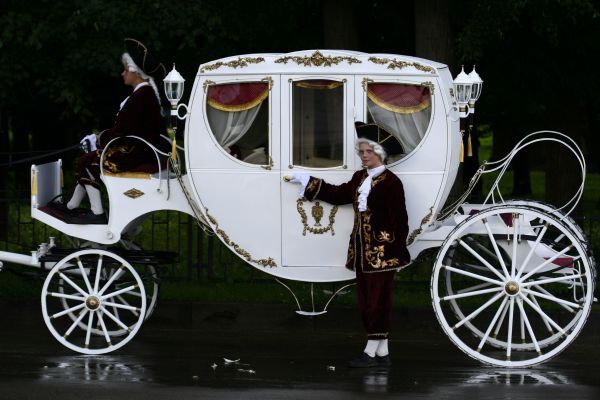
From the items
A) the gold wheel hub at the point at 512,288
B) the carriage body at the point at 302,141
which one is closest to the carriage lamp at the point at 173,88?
the carriage body at the point at 302,141

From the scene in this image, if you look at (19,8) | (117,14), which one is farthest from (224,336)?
(19,8)

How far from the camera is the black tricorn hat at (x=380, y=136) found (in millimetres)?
10688

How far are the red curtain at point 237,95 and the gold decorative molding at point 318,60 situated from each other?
0.29m

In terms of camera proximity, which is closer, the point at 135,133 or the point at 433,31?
the point at 135,133

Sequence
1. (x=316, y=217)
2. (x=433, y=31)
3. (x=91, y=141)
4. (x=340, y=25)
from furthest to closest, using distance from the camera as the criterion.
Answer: (x=340, y=25)
(x=433, y=31)
(x=91, y=141)
(x=316, y=217)

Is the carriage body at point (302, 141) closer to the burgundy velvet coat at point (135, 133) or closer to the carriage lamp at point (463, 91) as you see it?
the carriage lamp at point (463, 91)

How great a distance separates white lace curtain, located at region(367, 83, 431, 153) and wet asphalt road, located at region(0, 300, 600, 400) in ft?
5.81

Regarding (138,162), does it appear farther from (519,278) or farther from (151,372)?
(519,278)

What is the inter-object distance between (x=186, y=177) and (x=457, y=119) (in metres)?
2.12

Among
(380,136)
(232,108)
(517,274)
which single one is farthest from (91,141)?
(517,274)

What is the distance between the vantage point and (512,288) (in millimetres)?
10844

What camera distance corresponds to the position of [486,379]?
A: 407 inches

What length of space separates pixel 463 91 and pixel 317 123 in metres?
1.10

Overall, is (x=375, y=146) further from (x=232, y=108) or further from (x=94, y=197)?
(x=94, y=197)
